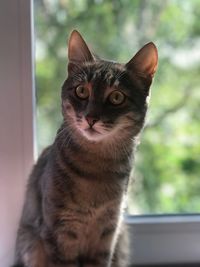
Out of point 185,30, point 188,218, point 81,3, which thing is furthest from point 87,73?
point 188,218

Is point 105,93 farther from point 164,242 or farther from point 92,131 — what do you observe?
point 164,242

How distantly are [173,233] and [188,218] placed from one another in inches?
2.6

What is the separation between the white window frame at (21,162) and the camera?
4.18 feet

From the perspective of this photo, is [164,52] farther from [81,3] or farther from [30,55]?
[30,55]

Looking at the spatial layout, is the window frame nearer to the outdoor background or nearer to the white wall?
the outdoor background

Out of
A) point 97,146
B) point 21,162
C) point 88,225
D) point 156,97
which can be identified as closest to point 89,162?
point 97,146

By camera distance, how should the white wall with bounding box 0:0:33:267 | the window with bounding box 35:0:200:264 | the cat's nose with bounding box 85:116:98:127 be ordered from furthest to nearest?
the window with bounding box 35:0:200:264 < the white wall with bounding box 0:0:33:267 < the cat's nose with bounding box 85:116:98:127

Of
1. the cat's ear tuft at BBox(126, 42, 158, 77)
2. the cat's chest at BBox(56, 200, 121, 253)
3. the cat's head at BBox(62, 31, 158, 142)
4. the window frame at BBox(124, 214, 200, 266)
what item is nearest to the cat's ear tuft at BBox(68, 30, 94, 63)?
the cat's head at BBox(62, 31, 158, 142)

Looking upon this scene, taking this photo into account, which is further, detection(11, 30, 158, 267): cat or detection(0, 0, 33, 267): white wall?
detection(0, 0, 33, 267): white wall

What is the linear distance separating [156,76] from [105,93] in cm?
33

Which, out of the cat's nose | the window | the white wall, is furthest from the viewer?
the window

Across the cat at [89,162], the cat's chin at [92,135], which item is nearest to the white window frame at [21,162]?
the cat at [89,162]

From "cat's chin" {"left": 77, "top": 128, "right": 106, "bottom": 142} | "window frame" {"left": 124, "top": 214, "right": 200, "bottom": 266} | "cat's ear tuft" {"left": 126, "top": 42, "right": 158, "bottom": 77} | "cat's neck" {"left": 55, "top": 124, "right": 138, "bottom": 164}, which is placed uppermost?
"cat's ear tuft" {"left": 126, "top": 42, "right": 158, "bottom": 77}

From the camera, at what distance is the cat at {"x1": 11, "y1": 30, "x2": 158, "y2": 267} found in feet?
3.70
